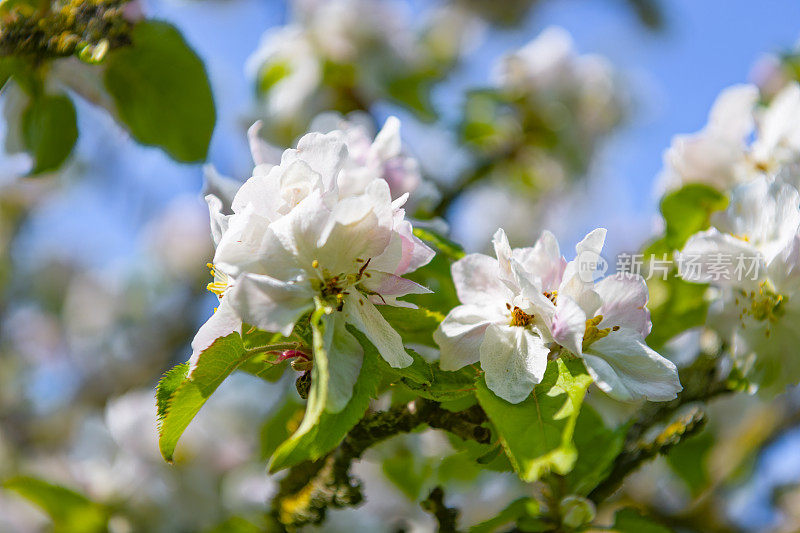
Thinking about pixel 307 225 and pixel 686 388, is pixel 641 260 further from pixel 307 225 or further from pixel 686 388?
pixel 307 225

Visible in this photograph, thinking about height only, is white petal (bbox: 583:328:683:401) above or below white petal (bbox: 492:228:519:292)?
below

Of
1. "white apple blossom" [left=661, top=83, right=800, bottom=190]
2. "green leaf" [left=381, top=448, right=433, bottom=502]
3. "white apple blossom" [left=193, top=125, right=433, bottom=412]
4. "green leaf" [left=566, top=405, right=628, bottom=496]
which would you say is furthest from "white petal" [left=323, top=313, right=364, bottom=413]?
"white apple blossom" [left=661, top=83, right=800, bottom=190]

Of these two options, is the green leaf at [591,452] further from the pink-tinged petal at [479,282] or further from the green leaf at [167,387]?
the green leaf at [167,387]

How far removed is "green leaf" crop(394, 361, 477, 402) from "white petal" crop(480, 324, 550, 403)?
33 mm

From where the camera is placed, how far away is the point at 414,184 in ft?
3.06

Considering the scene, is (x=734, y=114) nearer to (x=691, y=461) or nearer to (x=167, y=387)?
(x=691, y=461)

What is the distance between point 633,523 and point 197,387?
1.69 ft

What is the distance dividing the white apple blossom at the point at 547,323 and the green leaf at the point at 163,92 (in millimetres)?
510

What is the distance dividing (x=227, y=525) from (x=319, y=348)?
2.11 ft

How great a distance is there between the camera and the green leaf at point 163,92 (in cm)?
100

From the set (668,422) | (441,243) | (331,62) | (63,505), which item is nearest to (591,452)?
(668,422)

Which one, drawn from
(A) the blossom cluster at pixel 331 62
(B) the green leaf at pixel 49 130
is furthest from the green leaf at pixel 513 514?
(A) the blossom cluster at pixel 331 62

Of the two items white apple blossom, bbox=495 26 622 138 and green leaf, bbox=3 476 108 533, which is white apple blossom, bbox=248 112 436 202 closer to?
green leaf, bbox=3 476 108 533

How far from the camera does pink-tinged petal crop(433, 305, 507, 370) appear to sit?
697mm
